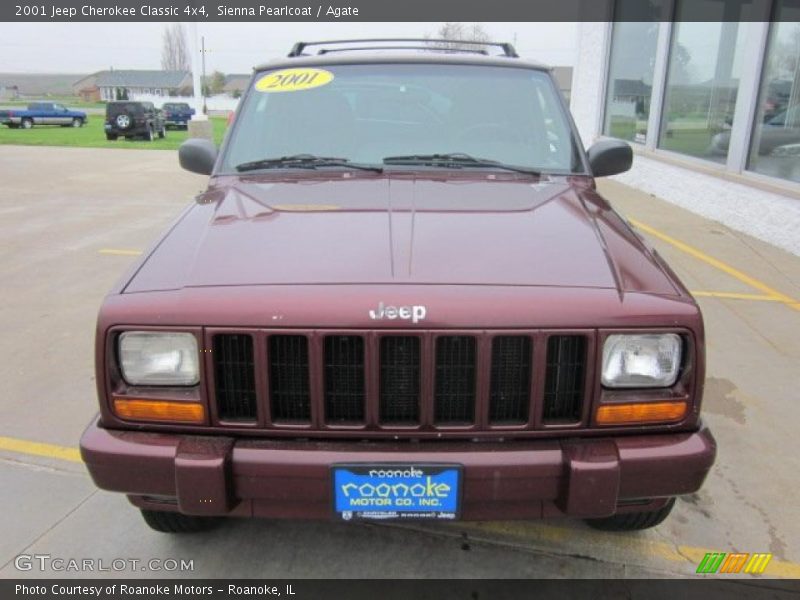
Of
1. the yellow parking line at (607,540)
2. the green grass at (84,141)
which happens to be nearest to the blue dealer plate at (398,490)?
the yellow parking line at (607,540)

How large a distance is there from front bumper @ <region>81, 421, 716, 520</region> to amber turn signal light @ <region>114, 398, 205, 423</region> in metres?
0.06

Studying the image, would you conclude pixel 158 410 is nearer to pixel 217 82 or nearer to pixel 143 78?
pixel 217 82

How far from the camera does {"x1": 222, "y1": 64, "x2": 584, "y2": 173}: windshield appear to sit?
3199 millimetres

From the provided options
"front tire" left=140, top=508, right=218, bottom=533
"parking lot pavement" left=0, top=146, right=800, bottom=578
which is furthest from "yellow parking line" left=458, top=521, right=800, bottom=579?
"front tire" left=140, top=508, right=218, bottom=533

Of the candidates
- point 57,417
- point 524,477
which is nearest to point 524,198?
point 524,477

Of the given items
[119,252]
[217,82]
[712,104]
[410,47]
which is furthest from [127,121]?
[217,82]

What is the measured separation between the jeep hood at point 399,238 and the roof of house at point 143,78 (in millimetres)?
88494

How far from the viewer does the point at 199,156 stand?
11.5ft

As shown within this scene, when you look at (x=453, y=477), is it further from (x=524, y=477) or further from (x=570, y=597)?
(x=570, y=597)

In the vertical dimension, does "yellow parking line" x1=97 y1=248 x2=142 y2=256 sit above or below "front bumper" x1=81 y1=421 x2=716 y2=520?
below

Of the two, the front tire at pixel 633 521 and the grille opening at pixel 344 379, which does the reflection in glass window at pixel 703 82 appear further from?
the grille opening at pixel 344 379

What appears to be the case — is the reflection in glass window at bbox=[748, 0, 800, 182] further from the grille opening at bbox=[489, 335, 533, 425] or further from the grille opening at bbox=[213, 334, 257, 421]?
the grille opening at bbox=[213, 334, 257, 421]

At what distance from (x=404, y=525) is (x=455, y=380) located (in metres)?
1.00

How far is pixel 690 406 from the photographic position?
2.10 metres
